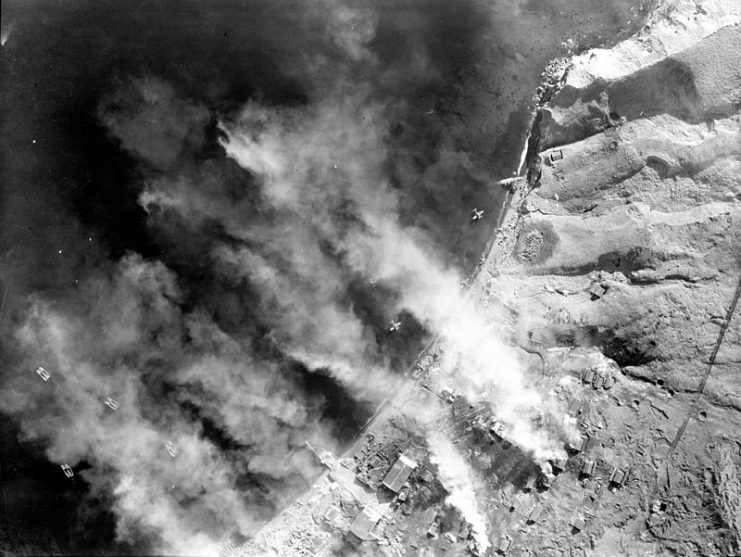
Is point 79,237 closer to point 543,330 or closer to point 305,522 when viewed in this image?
point 305,522

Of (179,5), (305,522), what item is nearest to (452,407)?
(305,522)

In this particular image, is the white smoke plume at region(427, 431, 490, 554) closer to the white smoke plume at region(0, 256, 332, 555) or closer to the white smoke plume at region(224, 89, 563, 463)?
the white smoke plume at region(224, 89, 563, 463)

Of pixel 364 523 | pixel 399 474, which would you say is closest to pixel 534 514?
pixel 399 474

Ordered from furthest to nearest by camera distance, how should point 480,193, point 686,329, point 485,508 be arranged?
1. point 480,193
2. point 485,508
3. point 686,329

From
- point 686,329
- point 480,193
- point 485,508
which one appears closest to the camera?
point 686,329

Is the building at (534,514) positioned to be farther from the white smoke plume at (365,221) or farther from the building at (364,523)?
the building at (364,523)

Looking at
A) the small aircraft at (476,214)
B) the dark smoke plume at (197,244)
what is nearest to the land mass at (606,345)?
the small aircraft at (476,214)

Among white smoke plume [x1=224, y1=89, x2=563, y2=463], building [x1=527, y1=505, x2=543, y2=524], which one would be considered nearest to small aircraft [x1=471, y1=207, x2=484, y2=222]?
white smoke plume [x1=224, y1=89, x2=563, y2=463]
